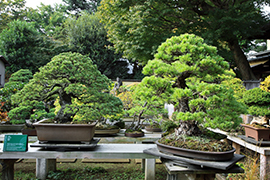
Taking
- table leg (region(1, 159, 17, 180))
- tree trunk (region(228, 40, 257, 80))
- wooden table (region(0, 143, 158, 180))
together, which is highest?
tree trunk (region(228, 40, 257, 80))

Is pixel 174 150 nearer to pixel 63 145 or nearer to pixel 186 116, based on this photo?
pixel 186 116

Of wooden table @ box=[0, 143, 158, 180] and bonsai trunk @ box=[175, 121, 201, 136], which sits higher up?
bonsai trunk @ box=[175, 121, 201, 136]

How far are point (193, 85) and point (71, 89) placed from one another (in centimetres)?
129

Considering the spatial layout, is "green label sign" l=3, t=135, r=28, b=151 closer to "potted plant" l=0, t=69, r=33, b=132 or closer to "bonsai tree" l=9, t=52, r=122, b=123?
"bonsai tree" l=9, t=52, r=122, b=123

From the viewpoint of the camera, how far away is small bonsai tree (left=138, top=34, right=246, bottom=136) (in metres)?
1.60

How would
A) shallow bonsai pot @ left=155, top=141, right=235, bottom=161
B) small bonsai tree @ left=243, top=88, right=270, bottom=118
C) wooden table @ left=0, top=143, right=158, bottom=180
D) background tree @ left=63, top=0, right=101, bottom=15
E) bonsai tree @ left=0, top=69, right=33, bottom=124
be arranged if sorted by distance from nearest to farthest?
shallow bonsai pot @ left=155, top=141, right=235, bottom=161 → wooden table @ left=0, top=143, right=158, bottom=180 → small bonsai tree @ left=243, top=88, right=270, bottom=118 → bonsai tree @ left=0, top=69, right=33, bottom=124 → background tree @ left=63, top=0, right=101, bottom=15

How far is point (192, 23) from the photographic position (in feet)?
25.2

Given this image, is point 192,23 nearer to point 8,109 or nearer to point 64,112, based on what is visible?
point 8,109

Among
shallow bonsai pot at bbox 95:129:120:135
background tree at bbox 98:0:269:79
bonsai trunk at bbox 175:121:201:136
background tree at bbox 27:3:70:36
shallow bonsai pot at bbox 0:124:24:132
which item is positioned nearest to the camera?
bonsai trunk at bbox 175:121:201:136

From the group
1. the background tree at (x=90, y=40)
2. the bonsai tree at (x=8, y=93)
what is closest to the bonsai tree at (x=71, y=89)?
the bonsai tree at (x=8, y=93)

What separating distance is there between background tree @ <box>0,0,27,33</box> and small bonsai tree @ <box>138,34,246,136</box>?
17.5m

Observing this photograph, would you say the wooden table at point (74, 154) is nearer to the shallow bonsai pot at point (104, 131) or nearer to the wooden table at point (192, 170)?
the wooden table at point (192, 170)

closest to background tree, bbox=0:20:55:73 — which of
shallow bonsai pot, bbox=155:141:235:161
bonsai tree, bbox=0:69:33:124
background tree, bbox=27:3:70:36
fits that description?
background tree, bbox=27:3:70:36

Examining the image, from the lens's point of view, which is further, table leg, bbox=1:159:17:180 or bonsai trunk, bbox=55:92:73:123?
bonsai trunk, bbox=55:92:73:123
